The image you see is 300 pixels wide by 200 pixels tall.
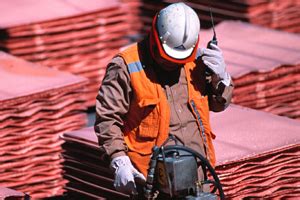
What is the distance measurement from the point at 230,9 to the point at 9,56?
11.7 feet

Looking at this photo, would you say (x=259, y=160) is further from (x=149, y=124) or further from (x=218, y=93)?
(x=149, y=124)

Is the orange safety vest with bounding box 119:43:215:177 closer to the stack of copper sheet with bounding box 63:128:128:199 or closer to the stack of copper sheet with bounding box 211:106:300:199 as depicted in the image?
the stack of copper sheet with bounding box 211:106:300:199

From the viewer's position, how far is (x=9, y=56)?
12.6m

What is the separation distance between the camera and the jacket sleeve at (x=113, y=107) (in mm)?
8211

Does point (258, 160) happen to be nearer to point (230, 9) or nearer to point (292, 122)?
point (292, 122)

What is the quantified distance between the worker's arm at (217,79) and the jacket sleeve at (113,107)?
59 cm

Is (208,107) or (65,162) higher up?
(208,107)

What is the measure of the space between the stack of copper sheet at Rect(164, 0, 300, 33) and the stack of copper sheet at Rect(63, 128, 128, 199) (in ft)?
15.0

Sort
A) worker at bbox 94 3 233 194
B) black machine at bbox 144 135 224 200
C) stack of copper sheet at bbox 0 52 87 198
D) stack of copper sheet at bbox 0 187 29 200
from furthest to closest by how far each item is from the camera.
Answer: stack of copper sheet at bbox 0 52 87 198 → stack of copper sheet at bbox 0 187 29 200 → worker at bbox 94 3 233 194 → black machine at bbox 144 135 224 200

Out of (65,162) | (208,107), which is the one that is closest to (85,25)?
(65,162)

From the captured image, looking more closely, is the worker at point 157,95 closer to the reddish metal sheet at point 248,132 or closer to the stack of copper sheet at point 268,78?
the reddish metal sheet at point 248,132

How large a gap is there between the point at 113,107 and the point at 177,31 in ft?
2.27

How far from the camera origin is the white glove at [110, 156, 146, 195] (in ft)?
26.3

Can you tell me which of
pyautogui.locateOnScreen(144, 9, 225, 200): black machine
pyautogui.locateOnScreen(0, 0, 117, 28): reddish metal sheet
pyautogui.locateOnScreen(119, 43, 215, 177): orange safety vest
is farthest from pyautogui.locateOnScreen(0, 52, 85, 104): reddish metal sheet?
pyautogui.locateOnScreen(144, 9, 225, 200): black machine
